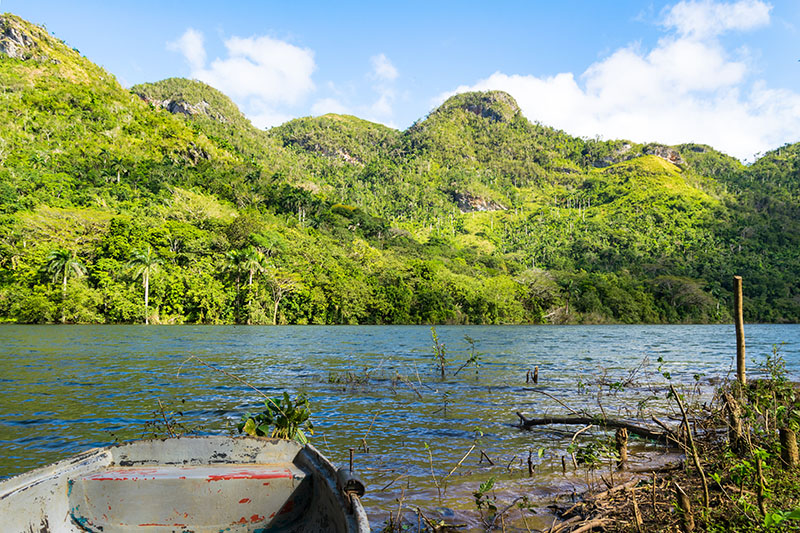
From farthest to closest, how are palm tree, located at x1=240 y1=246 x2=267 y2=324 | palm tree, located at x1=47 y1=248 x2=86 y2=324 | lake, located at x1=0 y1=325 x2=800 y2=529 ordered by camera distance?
palm tree, located at x1=240 y1=246 x2=267 y2=324 < palm tree, located at x1=47 y1=248 x2=86 y2=324 < lake, located at x1=0 y1=325 x2=800 y2=529

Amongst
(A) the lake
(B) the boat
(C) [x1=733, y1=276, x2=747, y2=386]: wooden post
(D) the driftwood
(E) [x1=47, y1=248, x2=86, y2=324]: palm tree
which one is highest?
(E) [x1=47, y1=248, x2=86, y2=324]: palm tree

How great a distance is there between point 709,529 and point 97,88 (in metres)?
154

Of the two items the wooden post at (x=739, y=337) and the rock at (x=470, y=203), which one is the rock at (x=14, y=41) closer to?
the rock at (x=470, y=203)

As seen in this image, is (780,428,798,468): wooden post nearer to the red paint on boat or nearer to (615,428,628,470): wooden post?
(615,428,628,470): wooden post

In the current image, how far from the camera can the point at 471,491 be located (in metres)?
6.79

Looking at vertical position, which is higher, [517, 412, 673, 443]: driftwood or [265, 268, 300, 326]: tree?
[265, 268, 300, 326]: tree

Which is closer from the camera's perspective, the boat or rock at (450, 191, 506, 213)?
the boat

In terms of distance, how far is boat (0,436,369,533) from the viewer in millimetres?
4086

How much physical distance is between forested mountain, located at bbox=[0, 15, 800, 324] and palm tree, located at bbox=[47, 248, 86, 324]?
0.34 meters

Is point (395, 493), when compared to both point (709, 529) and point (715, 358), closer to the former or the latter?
point (709, 529)

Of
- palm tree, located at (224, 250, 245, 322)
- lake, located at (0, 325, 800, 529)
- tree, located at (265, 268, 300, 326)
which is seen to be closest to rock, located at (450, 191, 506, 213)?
tree, located at (265, 268, 300, 326)

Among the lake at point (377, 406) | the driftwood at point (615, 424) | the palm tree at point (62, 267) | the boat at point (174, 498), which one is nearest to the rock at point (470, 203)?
the palm tree at point (62, 267)

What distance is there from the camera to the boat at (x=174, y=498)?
4.09 metres

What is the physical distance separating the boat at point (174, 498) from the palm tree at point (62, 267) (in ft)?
209
